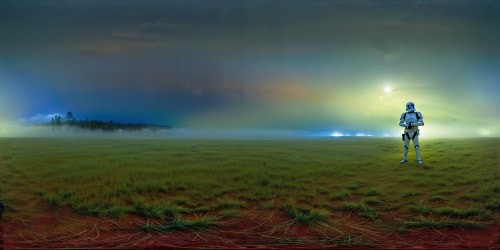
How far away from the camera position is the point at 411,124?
6.27m

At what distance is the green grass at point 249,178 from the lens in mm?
5641

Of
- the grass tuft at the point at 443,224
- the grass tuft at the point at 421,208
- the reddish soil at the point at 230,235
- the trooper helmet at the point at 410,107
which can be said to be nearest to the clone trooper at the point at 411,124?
the trooper helmet at the point at 410,107

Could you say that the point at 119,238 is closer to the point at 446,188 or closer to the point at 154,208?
the point at 154,208

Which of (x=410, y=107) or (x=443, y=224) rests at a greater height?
(x=410, y=107)

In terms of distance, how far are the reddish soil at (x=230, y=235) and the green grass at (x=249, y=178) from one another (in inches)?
7.8

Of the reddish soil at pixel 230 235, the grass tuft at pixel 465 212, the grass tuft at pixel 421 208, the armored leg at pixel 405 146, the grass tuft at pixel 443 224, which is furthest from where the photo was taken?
the armored leg at pixel 405 146

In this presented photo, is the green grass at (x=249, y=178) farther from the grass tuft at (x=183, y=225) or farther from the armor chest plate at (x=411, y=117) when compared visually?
the armor chest plate at (x=411, y=117)

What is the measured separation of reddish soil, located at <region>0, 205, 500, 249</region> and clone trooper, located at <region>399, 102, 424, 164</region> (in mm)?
1766

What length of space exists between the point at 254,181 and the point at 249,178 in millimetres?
119

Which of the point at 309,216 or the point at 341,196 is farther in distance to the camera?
the point at 341,196

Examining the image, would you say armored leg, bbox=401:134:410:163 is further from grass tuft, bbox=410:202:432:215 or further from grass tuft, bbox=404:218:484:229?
grass tuft, bbox=404:218:484:229

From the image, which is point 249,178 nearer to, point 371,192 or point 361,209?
point 361,209

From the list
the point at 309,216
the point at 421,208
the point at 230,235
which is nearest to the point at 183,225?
the point at 230,235

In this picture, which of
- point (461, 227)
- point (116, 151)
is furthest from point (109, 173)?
point (461, 227)
